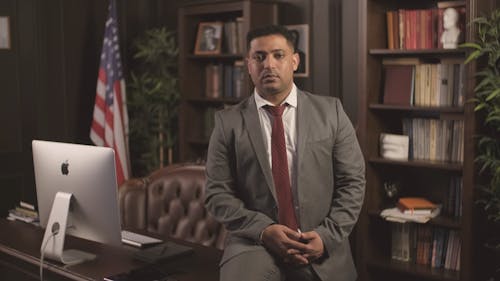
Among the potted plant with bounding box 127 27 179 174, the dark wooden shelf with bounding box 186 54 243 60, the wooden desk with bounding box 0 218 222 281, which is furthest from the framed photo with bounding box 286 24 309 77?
the wooden desk with bounding box 0 218 222 281

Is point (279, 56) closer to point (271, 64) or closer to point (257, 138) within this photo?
point (271, 64)

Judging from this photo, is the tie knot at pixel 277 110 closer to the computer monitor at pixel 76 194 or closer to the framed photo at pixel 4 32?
the computer monitor at pixel 76 194

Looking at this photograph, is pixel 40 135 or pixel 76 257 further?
pixel 40 135

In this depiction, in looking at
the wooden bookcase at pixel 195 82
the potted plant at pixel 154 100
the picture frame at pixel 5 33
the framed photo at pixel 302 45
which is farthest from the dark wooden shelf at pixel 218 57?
the picture frame at pixel 5 33

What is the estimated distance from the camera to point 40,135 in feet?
16.1

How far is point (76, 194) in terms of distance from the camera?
7.95 feet

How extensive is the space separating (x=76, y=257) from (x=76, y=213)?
172mm

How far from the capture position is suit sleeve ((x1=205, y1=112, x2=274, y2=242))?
2346 millimetres

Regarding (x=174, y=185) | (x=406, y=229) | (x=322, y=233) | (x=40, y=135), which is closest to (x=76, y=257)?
(x=174, y=185)

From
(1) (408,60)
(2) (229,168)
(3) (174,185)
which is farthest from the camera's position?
(1) (408,60)

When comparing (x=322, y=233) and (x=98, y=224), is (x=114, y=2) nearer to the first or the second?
(x=98, y=224)

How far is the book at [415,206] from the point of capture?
12.2 feet

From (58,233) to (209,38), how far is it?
8.62ft

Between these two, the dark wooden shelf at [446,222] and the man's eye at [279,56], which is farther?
the dark wooden shelf at [446,222]
